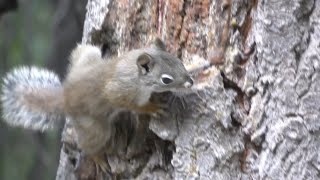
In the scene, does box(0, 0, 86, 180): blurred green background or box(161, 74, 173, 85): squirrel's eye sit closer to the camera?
box(161, 74, 173, 85): squirrel's eye

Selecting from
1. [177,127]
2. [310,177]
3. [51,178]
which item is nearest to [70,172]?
[177,127]

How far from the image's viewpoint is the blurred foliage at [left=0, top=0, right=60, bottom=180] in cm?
496

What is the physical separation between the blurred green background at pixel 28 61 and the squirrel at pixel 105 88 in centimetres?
153

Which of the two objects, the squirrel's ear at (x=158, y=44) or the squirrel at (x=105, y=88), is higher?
the squirrel's ear at (x=158, y=44)

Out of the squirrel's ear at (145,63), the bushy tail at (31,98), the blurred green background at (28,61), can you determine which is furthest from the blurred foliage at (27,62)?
A: the squirrel's ear at (145,63)

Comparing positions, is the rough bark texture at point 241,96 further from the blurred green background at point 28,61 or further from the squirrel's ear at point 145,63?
the blurred green background at point 28,61

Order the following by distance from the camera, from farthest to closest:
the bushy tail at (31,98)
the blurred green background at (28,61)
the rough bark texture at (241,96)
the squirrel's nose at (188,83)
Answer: the blurred green background at (28,61), the bushy tail at (31,98), the squirrel's nose at (188,83), the rough bark texture at (241,96)

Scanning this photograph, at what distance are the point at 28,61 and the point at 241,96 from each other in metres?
2.39

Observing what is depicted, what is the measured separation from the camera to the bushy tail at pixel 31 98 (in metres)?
3.40

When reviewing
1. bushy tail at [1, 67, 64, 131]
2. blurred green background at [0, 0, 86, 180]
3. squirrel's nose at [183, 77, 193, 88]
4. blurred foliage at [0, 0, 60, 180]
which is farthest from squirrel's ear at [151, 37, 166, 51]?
blurred foliage at [0, 0, 60, 180]

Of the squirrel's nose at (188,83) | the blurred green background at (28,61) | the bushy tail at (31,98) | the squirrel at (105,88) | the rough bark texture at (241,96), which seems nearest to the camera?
the rough bark texture at (241,96)

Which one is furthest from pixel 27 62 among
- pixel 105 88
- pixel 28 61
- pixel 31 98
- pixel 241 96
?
pixel 241 96

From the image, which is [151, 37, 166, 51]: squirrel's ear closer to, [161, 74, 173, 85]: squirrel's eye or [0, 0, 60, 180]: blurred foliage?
[161, 74, 173, 85]: squirrel's eye

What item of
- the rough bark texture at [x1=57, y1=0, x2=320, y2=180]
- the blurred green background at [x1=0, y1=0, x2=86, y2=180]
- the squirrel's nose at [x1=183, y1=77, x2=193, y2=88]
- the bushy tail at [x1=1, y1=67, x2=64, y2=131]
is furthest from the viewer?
the blurred green background at [x1=0, y1=0, x2=86, y2=180]
